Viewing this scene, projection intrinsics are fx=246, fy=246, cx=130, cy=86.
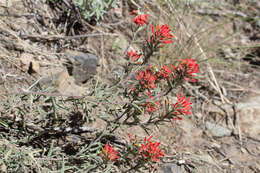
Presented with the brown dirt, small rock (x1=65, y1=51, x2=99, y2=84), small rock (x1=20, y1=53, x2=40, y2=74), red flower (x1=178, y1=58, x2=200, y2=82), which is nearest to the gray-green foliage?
the brown dirt

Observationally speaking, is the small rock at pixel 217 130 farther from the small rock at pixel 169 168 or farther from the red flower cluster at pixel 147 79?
the red flower cluster at pixel 147 79

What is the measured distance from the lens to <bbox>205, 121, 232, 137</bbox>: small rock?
2.45 m

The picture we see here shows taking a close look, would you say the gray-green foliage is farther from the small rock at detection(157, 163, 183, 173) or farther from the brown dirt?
the small rock at detection(157, 163, 183, 173)

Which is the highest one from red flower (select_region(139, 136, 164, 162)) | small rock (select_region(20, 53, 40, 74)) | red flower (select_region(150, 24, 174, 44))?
red flower (select_region(150, 24, 174, 44))

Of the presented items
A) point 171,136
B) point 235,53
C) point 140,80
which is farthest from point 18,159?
point 235,53

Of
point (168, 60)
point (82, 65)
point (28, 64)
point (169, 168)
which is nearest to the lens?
point (169, 168)

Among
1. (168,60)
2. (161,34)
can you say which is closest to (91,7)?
(168,60)

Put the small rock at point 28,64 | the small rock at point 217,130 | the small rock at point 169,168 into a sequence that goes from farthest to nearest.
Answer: the small rock at point 217,130 < the small rock at point 28,64 < the small rock at point 169,168

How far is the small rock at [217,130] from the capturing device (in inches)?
96.3

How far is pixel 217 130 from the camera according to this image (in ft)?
8.09

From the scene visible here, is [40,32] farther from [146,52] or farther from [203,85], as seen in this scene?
[203,85]


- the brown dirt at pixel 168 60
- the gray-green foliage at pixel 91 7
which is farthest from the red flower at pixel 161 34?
the gray-green foliage at pixel 91 7

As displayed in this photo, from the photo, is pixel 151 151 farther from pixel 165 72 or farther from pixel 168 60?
pixel 168 60

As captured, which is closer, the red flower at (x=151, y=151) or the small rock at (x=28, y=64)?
the red flower at (x=151, y=151)
